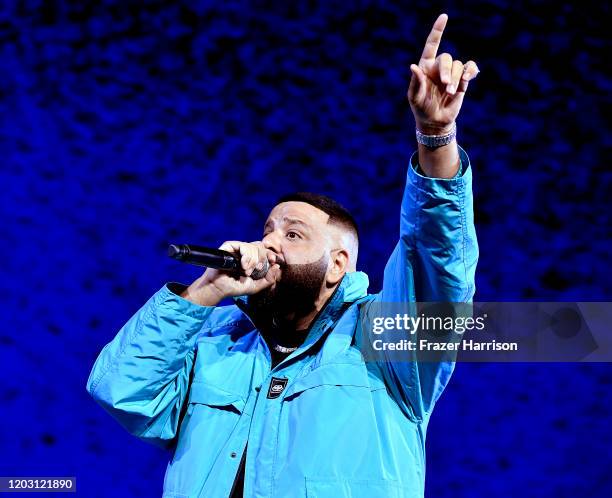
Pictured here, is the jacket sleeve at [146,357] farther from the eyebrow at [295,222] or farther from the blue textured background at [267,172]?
the blue textured background at [267,172]

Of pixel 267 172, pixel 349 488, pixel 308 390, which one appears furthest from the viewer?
pixel 267 172

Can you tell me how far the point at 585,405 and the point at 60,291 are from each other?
142cm

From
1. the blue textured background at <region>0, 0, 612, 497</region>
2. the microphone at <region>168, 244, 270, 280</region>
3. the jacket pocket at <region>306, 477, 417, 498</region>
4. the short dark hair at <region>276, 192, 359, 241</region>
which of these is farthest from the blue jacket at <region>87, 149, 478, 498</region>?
the blue textured background at <region>0, 0, 612, 497</region>

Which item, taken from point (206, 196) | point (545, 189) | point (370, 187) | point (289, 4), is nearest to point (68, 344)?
point (206, 196)

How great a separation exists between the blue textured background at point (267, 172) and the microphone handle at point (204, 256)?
0.72 meters

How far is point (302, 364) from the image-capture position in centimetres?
158

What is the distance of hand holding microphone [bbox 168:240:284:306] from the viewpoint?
147cm

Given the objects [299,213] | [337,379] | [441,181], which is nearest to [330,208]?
[299,213]

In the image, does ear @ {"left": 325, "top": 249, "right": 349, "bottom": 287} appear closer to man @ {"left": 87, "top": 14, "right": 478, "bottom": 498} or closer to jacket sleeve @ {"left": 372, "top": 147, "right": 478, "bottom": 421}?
man @ {"left": 87, "top": 14, "right": 478, "bottom": 498}

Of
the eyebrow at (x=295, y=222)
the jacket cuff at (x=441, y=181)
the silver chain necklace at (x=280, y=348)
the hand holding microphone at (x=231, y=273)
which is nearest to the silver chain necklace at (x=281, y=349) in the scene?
the silver chain necklace at (x=280, y=348)

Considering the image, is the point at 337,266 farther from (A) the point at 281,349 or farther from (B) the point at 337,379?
(B) the point at 337,379

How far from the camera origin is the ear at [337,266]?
178cm

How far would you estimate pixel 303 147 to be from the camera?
225 cm

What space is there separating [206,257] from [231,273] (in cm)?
15
